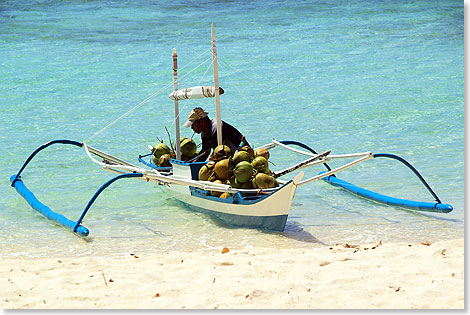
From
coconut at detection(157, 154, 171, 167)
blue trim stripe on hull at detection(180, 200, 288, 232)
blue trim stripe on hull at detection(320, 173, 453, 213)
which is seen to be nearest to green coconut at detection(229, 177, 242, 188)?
blue trim stripe on hull at detection(180, 200, 288, 232)

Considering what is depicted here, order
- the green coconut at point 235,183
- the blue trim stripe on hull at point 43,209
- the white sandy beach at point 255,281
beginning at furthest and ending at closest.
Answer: the blue trim stripe on hull at point 43,209, the green coconut at point 235,183, the white sandy beach at point 255,281

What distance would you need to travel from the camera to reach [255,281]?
15.6 feet

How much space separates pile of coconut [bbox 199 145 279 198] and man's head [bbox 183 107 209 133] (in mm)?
594

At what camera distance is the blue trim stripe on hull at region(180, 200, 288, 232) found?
22.7 ft

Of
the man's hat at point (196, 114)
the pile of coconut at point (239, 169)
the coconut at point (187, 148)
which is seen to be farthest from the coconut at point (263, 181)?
the coconut at point (187, 148)

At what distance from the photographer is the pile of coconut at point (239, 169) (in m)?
6.97

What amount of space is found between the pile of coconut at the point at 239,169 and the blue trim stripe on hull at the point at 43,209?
149 cm

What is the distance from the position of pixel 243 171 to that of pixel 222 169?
16.7 inches

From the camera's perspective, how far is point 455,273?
178 inches

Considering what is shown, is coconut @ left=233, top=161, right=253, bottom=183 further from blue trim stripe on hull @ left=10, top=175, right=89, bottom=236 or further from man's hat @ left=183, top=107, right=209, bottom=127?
blue trim stripe on hull @ left=10, top=175, right=89, bottom=236

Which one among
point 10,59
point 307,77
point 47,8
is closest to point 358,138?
point 307,77

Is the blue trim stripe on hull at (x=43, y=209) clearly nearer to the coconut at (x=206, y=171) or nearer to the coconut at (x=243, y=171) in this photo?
the coconut at (x=206, y=171)

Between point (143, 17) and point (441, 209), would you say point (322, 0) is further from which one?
point (441, 209)

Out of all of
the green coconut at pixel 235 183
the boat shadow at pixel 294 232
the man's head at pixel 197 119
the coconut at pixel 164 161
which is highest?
the man's head at pixel 197 119
